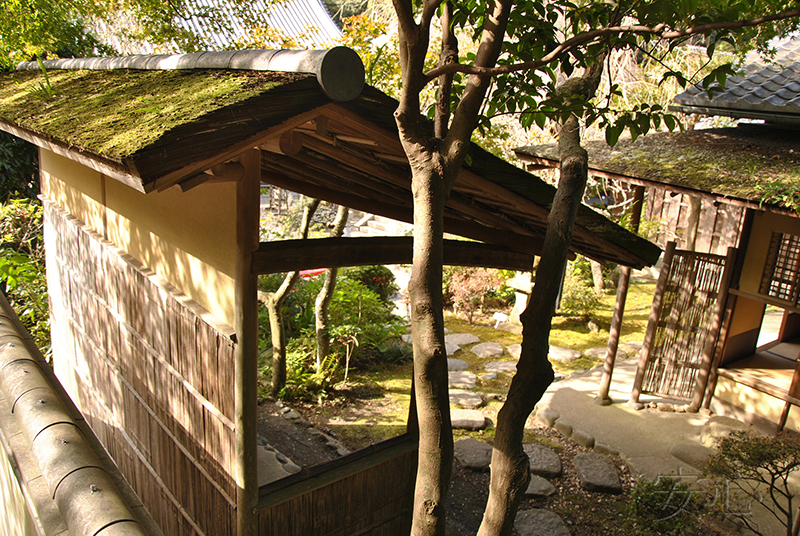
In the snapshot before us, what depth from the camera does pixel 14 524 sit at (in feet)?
6.61

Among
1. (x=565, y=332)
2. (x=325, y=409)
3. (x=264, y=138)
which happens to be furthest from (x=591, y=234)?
(x=565, y=332)

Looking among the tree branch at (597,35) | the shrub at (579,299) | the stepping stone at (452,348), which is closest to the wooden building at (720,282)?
the stepping stone at (452,348)

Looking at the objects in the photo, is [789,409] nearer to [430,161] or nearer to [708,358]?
[708,358]

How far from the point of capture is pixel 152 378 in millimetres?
4320

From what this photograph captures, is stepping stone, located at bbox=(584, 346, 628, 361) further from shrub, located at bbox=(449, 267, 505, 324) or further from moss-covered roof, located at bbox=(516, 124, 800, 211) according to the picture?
moss-covered roof, located at bbox=(516, 124, 800, 211)

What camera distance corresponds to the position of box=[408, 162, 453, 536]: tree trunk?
2.32 m

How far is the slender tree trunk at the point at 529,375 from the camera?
2.51 meters

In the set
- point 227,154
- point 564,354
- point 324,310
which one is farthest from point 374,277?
point 227,154

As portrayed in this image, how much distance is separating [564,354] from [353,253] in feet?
25.4

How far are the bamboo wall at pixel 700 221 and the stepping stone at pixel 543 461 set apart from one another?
967cm

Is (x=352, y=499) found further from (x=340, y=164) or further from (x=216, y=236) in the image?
(x=340, y=164)

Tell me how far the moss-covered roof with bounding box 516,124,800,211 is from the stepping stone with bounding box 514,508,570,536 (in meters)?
3.56

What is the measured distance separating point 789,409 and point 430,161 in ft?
22.0

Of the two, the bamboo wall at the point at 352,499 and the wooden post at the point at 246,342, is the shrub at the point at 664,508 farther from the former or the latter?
the wooden post at the point at 246,342
